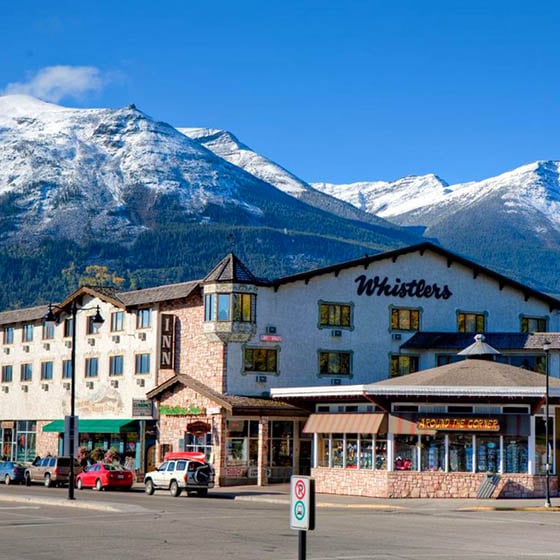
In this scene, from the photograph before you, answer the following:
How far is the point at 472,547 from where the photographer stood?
96.5ft

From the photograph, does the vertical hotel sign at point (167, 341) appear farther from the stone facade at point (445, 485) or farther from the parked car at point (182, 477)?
the stone facade at point (445, 485)

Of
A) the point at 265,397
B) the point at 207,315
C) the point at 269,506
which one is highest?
the point at 207,315

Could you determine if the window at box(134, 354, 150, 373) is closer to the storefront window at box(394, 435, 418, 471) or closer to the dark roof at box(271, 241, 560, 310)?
the dark roof at box(271, 241, 560, 310)

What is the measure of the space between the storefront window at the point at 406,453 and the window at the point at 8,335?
4260cm

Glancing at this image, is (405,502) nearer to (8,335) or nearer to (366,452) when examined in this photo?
(366,452)

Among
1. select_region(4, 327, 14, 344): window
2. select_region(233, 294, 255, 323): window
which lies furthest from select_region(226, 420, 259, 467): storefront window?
select_region(4, 327, 14, 344): window

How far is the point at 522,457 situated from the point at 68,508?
72.6 feet

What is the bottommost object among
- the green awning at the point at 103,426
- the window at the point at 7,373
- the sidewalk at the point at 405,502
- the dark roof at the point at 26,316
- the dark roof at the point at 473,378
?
the sidewalk at the point at 405,502

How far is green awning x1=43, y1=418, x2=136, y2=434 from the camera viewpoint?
7344 cm

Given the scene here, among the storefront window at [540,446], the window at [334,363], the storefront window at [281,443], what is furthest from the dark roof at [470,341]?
the storefront window at [540,446]

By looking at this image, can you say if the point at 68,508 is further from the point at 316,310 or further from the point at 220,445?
the point at 316,310

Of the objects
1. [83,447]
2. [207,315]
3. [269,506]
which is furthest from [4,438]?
[269,506]

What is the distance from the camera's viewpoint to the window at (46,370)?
8469 centimetres

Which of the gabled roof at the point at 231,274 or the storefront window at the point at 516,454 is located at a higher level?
the gabled roof at the point at 231,274
